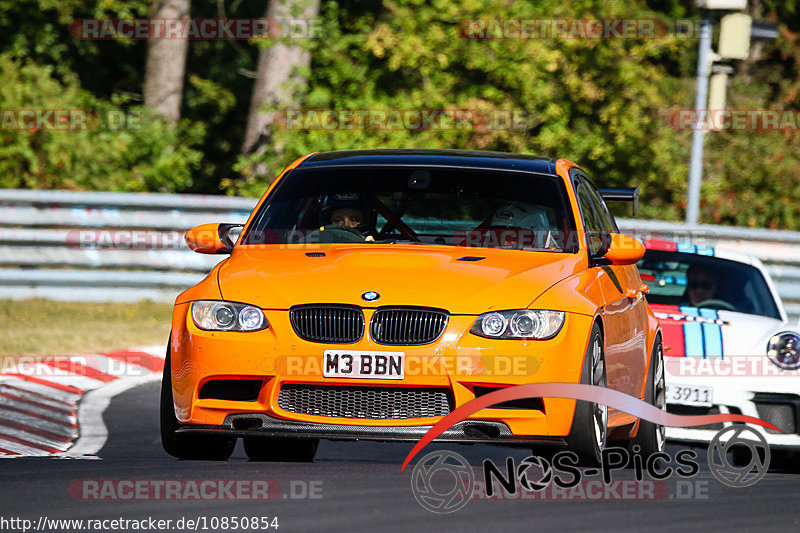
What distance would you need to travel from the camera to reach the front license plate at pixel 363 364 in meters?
6.31

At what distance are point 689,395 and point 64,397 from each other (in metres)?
4.34

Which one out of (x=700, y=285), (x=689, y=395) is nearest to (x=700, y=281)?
(x=700, y=285)

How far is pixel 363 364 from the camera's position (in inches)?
250

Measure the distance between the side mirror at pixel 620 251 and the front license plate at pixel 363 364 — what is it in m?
1.53

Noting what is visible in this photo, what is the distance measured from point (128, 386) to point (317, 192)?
3.99m

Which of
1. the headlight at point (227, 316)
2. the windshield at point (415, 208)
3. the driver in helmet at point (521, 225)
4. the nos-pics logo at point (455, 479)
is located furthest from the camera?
the windshield at point (415, 208)

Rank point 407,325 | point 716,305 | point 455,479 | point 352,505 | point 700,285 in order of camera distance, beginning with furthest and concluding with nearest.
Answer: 1. point 700,285
2. point 716,305
3. point 407,325
4. point 455,479
5. point 352,505

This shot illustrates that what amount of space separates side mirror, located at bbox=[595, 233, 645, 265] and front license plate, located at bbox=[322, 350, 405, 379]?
1.53 metres

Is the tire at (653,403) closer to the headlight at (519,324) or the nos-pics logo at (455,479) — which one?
the nos-pics logo at (455,479)

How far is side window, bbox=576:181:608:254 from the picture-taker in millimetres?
7582

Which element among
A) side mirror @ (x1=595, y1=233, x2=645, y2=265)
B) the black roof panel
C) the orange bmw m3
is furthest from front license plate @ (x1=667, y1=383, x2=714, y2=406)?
side mirror @ (x1=595, y1=233, x2=645, y2=265)

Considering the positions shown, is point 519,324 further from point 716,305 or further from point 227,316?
→ point 716,305

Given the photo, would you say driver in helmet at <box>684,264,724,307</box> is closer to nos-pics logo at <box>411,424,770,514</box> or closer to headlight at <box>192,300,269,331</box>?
nos-pics logo at <box>411,424,770,514</box>

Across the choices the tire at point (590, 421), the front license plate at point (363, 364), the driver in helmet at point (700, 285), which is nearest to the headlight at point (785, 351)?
the driver in helmet at point (700, 285)
